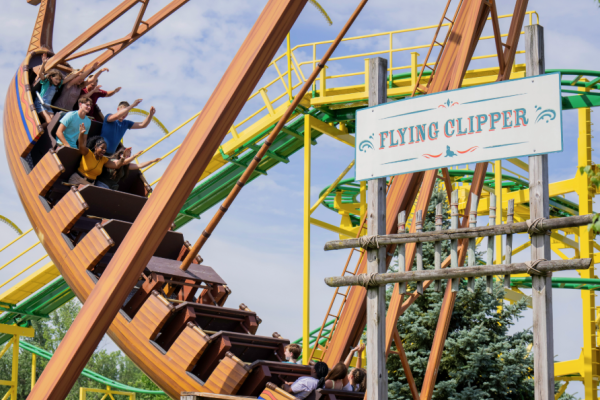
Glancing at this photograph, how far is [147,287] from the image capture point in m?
6.09

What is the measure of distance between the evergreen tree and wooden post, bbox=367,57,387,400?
4630 millimetres

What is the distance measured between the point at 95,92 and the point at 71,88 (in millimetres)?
548

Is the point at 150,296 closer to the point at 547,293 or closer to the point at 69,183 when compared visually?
the point at 69,183

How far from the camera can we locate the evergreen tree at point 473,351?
28.8ft

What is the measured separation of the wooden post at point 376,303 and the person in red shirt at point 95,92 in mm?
4313

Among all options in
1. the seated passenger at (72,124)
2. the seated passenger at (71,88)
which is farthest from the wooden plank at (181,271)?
the seated passenger at (71,88)

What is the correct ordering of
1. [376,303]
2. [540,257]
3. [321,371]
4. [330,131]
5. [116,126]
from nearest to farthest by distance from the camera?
1. [540,257]
2. [376,303]
3. [321,371]
4. [116,126]
5. [330,131]

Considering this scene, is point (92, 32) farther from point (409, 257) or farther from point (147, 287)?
point (409, 257)

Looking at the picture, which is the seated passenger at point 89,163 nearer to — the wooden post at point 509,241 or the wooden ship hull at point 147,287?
the wooden ship hull at point 147,287

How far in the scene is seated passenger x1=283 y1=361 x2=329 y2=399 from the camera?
5340 mm

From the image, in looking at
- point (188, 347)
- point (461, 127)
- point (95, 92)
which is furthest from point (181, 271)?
point (461, 127)

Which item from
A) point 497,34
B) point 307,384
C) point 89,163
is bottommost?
point 307,384

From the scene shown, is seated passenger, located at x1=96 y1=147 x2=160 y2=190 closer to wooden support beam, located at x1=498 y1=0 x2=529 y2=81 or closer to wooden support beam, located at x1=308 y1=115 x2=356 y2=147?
wooden support beam, located at x1=498 y1=0 x2=529 y2=81

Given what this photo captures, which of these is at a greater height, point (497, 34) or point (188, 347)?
point (497, 34)
